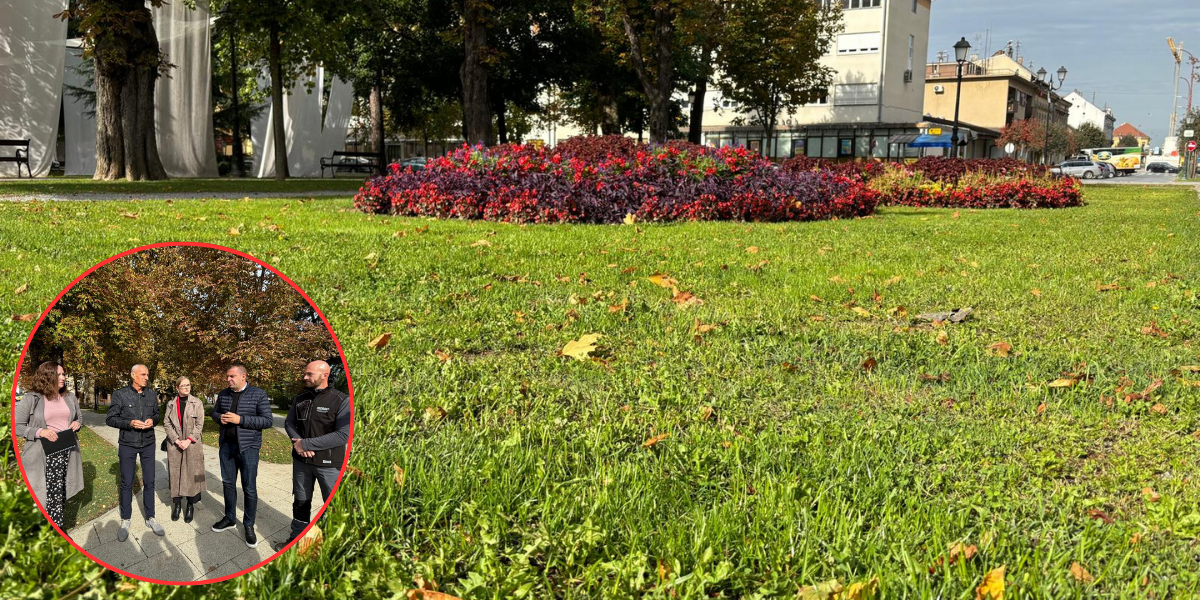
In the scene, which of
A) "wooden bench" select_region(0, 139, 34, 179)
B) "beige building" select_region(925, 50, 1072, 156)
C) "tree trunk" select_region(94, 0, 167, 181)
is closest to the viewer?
"tree trunk" select_region(94, 0, 167, 181)

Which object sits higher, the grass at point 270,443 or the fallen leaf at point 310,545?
the grass at point 270,443

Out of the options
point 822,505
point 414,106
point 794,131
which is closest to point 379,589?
point 822,505

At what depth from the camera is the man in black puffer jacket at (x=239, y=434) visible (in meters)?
1.61

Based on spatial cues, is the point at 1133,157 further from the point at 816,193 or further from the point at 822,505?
the point at 822,505

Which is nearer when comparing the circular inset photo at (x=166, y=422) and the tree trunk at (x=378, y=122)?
the circular inset photo at (x=166, y=422)

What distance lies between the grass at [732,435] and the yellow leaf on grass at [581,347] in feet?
0.21

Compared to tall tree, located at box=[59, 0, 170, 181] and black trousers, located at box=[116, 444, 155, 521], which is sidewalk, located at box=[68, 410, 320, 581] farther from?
tall tree, located at box=[59, 0, 170, 181]

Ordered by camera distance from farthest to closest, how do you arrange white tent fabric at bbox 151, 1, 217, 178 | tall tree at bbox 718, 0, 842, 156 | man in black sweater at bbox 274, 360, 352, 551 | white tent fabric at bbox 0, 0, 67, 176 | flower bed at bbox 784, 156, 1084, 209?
tall tree at bbox 718, 0, 842, 156, white tent fabric at bbox 151, 1, 217, 178, white tent fabric at bbox 0, 0, 67, 176, flower bed at bbox 784, 156, 1084, 209, man in black sweater at bbox 274, 360, 352, 551

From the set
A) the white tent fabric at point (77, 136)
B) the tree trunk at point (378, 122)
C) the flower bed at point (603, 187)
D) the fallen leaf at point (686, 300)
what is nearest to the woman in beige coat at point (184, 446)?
the fallen leaf at point (686, 300)

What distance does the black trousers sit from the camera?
1573 millimetres

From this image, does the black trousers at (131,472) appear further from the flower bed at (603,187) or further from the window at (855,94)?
the window at (855,94)

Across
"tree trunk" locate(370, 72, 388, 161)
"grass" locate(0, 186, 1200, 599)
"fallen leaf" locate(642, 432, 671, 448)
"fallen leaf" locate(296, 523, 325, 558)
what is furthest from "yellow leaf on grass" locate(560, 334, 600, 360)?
"tree trunk" locate(370, 72, 388, 161)

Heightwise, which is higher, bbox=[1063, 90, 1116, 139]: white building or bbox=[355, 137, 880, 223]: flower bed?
bbox=[1063, 90, 1116, 139]: white building

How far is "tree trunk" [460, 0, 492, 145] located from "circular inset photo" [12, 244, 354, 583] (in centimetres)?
2068
